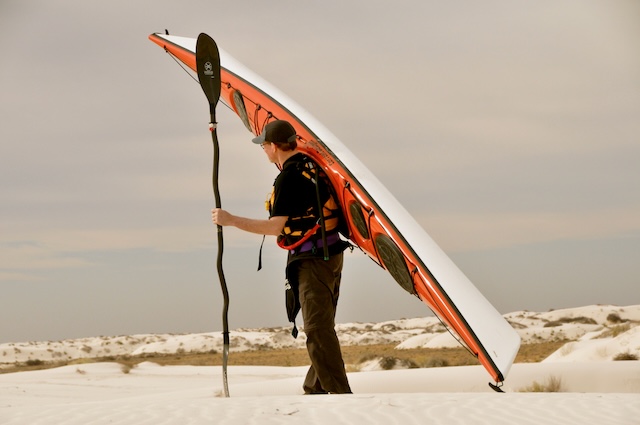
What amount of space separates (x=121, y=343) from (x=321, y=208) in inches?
1253

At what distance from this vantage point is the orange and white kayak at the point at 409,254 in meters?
6.22

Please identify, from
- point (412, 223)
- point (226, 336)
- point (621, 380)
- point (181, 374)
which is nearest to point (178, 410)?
point (226, 336)

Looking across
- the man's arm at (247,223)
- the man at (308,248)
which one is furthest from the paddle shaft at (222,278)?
the man at (308,248)

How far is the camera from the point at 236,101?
9.28 meters

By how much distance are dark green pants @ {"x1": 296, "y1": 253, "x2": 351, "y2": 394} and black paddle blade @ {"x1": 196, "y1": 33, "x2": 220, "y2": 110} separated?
6.70 ft

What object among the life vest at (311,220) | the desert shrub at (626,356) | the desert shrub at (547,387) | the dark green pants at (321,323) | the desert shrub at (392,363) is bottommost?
the desert shrub at (626,356)

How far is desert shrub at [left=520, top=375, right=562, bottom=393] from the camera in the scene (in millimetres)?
9406

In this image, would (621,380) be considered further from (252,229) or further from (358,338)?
(358,338)

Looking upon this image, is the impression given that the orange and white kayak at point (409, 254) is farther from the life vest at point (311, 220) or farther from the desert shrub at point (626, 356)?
the desert shrub at point (626, 356)

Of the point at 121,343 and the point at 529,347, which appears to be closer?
the point at 529,347

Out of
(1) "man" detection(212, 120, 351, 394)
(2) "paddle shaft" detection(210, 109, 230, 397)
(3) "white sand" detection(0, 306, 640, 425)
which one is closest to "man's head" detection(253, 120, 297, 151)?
(1) "man" detection(212, 120, 351, 394)

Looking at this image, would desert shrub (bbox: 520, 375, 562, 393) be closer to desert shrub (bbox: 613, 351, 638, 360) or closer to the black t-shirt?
desert shrub (bbox: 613, 351, 638, 360)

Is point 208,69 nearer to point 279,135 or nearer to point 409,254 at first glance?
point 279,135

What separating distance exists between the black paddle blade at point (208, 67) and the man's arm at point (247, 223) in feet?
5.29
